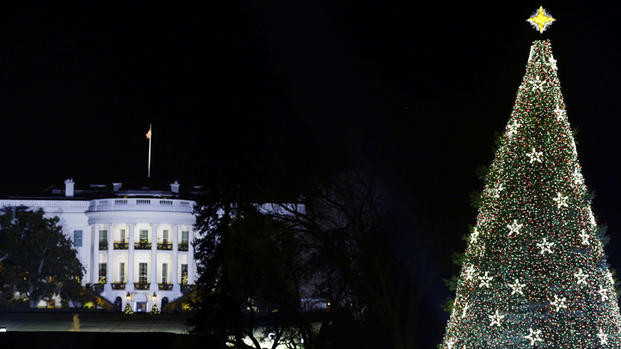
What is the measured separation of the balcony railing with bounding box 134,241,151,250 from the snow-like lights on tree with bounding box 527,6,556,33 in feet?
278

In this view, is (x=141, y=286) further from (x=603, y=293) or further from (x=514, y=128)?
(x=603, y=293)

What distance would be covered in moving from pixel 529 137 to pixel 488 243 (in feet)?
6.49

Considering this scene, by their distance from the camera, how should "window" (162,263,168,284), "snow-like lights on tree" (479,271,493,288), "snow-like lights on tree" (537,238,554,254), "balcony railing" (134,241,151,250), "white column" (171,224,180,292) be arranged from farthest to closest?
1. "window" (162,263,168,284)
2. "balcony railing" (134,241,151,250)
3. "white column" (171,224,180,292)
4. "snow-like lights on tree" (479,271,493,288)
5. "snow-like lights on tree" (537,238,554,254)

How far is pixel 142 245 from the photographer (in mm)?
100750

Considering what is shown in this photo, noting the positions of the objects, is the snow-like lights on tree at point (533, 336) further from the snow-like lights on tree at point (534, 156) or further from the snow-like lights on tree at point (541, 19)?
the snow-like lights on tree at point (541, 19)

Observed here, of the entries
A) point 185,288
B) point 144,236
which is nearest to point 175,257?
point 185,288

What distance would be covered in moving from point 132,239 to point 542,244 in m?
84.8

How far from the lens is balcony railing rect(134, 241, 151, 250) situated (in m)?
101

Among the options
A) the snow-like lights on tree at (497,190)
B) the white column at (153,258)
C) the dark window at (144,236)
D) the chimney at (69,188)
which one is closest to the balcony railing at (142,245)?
the dark window at (144,236)

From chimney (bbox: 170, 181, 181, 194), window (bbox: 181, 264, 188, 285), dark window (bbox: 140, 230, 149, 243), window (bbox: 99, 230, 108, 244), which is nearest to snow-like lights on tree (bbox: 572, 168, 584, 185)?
window (bbox: 181, 264, 188, 285)

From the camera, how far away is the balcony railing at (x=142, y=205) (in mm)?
99938

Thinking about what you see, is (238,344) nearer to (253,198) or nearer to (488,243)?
(253,198)

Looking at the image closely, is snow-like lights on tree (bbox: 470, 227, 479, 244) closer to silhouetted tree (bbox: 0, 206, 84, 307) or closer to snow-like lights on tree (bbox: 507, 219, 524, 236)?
snow-like lights on tree (bbox: 507, 219, 524, 236)

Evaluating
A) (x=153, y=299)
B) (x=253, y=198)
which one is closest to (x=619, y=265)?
(x=253, y=198)
